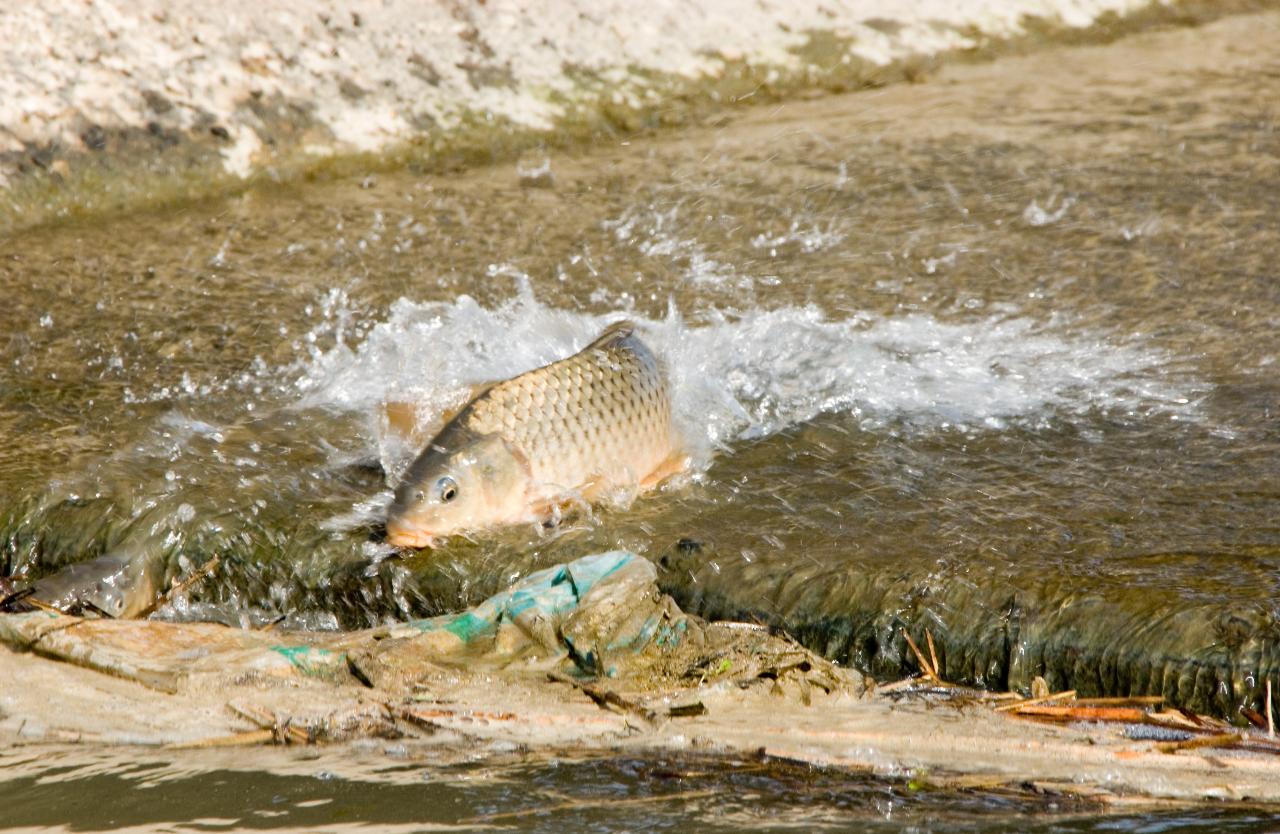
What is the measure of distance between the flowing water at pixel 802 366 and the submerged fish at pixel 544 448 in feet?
0.26

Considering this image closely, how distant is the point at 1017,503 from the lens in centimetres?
333

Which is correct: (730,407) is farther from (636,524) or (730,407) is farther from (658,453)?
(636,524)

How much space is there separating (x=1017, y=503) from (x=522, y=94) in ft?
13.6

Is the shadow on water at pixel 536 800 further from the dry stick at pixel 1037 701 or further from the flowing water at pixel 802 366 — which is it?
the flowing water at pixel 802 366

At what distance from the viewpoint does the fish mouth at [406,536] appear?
131 inches

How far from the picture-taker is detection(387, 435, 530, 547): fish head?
3.32 meters

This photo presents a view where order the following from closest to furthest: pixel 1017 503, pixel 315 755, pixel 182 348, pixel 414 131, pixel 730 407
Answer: pixel 315 755
pixel 1017 503
pixel 730 407
pixel 182 348
pixel 414 131

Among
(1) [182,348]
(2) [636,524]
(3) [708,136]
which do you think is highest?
(3) [708,136]

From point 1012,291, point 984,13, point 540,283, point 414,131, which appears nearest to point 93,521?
point 540,283

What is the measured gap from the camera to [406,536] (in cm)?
334

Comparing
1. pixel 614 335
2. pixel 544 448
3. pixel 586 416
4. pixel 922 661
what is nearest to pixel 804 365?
pixel 614 335

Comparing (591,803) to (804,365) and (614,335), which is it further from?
(804,365)

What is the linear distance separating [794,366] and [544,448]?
3.62ft

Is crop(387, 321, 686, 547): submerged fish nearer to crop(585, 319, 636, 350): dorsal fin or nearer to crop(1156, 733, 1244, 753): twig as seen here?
crop(585, 319, 636, 350): dorsal fin
